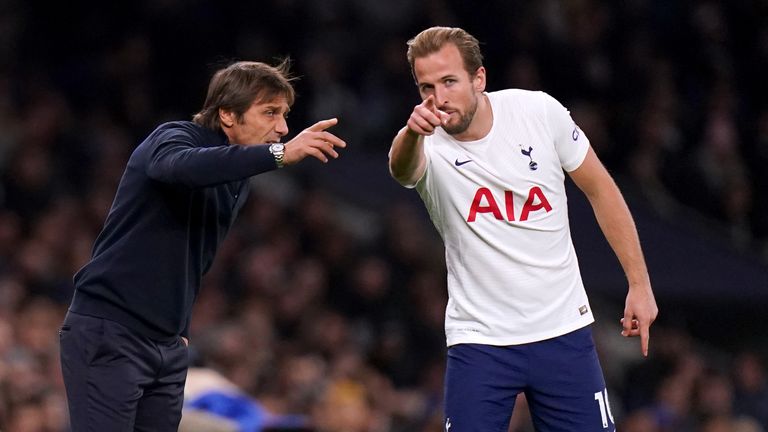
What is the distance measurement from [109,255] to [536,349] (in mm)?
1534

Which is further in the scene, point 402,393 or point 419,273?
point 419,273

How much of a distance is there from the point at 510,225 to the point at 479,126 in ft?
1.25

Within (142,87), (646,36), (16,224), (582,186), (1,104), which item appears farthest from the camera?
(646,36)

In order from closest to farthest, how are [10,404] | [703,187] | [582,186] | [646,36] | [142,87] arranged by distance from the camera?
[582,186], [10,404], [142,87], [703,187], [646,36]

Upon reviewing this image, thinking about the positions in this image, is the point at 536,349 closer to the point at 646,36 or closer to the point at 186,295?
the point at 186,295

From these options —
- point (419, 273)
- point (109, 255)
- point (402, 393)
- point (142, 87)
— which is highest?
point (142, 87)

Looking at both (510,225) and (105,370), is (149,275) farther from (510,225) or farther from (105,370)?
(510,225)

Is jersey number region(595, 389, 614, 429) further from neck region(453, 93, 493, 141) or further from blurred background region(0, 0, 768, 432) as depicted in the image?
blurred background region(0, 0, 768, 432)

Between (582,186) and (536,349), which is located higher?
(582,186)

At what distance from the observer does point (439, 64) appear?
4785 mm

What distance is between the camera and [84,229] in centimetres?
946

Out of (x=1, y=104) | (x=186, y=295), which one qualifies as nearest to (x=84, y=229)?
(x=1, y=104)

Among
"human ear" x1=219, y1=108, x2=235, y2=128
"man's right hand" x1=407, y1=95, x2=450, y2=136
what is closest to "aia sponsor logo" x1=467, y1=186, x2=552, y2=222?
"man's right hand" x1=407, y1=95, x2=450, y2=136

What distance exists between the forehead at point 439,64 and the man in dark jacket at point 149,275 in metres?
0.47
